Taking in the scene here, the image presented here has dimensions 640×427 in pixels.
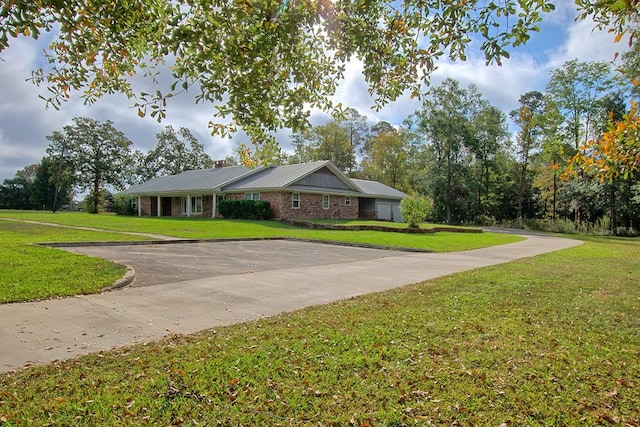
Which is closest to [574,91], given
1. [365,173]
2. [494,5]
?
[365,173]

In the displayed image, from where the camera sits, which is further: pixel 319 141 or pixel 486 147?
pixel 319 141

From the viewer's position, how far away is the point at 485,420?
2906 millimetres

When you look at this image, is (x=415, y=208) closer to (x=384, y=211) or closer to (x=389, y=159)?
(x=384, y=211)

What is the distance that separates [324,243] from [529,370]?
545 inches

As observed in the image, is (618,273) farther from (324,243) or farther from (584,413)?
(324,243)

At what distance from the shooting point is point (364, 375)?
359cm

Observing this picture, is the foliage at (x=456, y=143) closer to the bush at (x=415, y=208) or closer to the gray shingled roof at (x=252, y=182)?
the gray shingled roof at (x=252, y=182)

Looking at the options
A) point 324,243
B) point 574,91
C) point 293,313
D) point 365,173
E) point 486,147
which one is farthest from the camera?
point 365,173

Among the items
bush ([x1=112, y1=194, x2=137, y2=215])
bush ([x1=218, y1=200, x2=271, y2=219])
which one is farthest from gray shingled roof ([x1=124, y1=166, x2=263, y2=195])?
bush ([x1=218, y1=200, x2=271, y2=219])

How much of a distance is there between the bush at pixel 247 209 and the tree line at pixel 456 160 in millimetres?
13798

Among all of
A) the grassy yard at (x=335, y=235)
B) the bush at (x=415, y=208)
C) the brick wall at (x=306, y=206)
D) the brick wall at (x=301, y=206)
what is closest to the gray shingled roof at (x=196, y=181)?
the brick wall at (x=301, y=206)

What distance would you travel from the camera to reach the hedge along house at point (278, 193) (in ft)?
102

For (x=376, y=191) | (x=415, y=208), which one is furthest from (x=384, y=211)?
(x=415, y=208)

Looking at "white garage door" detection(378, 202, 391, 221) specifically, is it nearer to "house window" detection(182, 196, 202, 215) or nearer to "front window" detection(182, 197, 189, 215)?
"house window" detection(182, 196, 202, 215)
